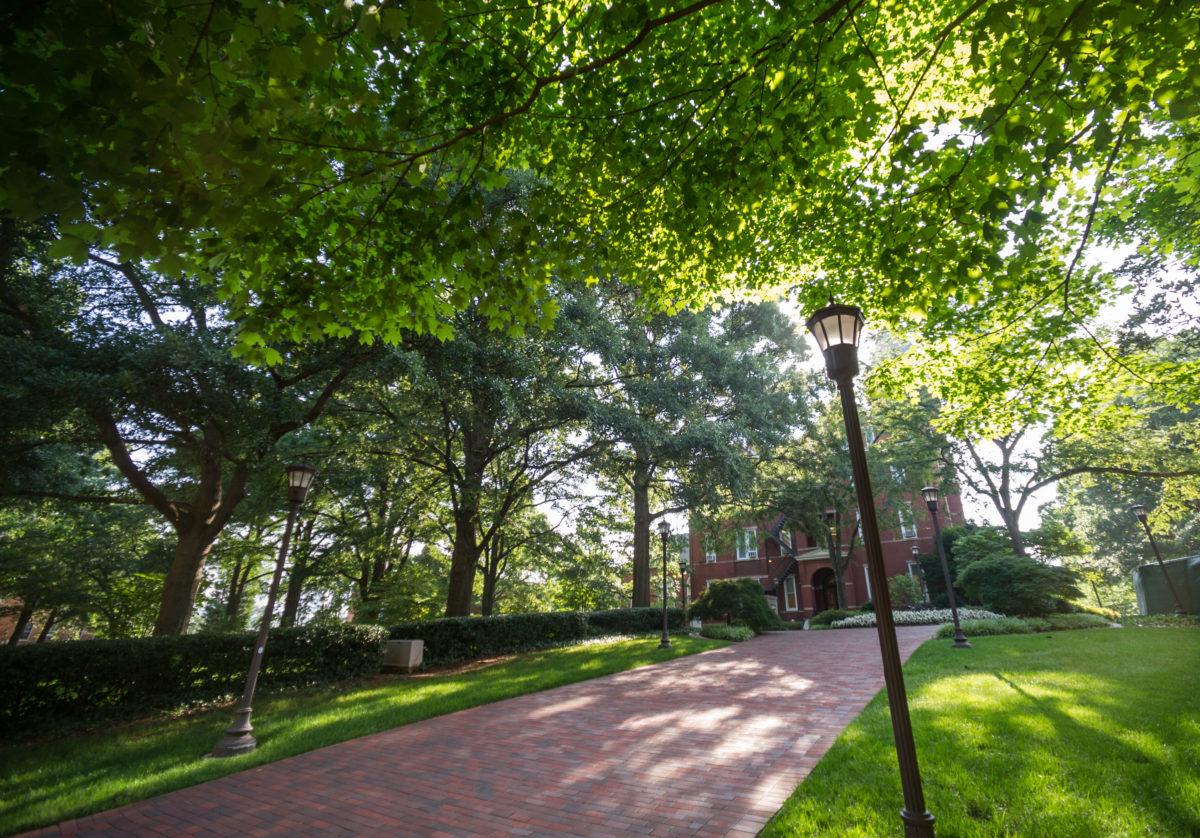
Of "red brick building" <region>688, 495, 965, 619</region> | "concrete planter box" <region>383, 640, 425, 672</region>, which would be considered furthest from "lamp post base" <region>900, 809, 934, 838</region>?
"red brick building" <region>688, 495, 965, 619</region>

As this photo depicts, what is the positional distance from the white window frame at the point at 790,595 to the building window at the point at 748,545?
2.71 m

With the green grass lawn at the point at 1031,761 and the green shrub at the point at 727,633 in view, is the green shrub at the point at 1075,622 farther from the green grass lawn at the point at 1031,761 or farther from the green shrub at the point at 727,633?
the green grass lawn at the point at 1031,761

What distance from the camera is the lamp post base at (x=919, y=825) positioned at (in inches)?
128

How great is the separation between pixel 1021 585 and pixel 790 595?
1694 cm

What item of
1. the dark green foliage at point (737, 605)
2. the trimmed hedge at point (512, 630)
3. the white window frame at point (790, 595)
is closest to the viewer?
the trimmed hedge at point (512, 630)

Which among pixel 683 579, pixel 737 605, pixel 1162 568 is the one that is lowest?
pixel 737 605

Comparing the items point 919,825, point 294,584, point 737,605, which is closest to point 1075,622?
point 737,605

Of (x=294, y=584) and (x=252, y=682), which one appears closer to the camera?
(x=252, y=682)

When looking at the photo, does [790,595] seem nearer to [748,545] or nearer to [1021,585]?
[748,545]

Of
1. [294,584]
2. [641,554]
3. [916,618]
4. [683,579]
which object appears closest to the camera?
[916,618]

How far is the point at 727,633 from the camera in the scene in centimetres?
1859

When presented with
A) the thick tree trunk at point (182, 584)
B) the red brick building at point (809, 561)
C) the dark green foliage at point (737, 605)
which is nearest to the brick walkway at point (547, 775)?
the thick tree trunk at point (182, 584)

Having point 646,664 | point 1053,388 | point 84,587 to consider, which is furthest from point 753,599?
point 84,587

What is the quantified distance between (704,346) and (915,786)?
15.6m
